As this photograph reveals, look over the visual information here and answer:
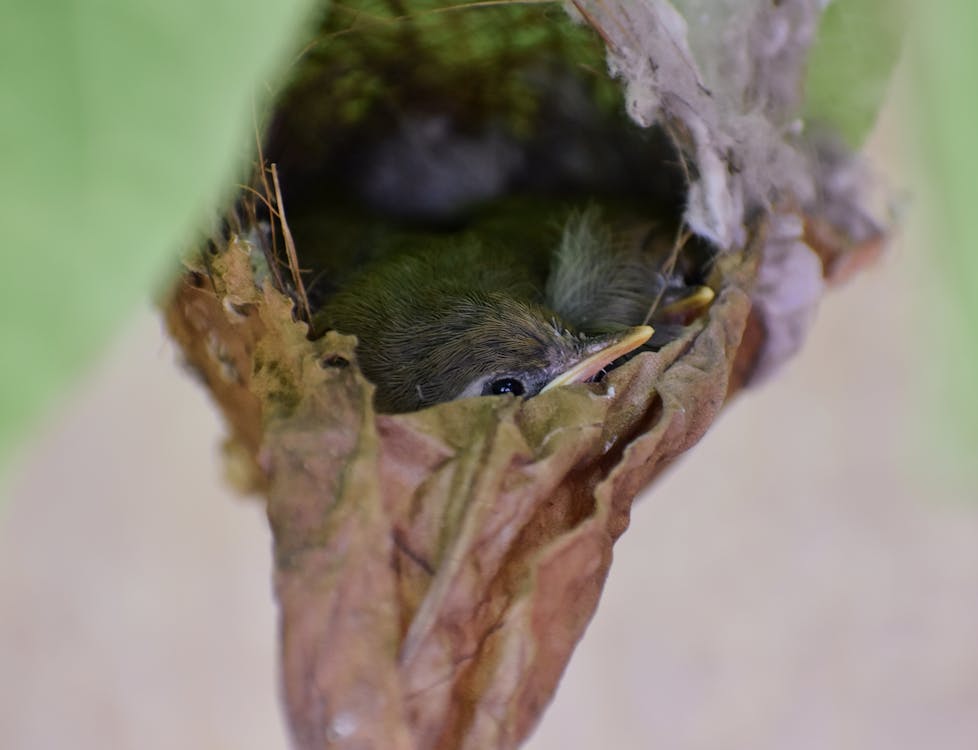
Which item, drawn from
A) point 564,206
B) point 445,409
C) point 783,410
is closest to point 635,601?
point 783,410

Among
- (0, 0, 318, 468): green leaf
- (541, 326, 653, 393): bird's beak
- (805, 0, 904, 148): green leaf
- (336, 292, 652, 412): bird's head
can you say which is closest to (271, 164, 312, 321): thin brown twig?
(336, 292, 652, 412): bird's head

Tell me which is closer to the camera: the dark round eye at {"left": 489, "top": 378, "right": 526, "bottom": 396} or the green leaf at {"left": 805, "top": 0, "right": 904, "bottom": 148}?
the green leaf at {"left": 805, "top": 0, "right": 904, "bottom": 148}

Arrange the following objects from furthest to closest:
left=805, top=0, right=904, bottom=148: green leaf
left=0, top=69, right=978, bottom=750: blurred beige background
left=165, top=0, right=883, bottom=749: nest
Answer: left=0, top=69, right=978, bottom=750: blurred beige background < left=805, top=0, right=904, bottom=148: green leaf < left=165, top=0, right=883, bottom=749: nest

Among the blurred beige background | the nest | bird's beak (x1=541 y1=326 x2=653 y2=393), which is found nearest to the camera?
the nest

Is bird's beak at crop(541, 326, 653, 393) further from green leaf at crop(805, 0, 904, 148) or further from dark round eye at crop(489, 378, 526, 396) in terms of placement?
green leaf at crop(805, 0, 904, 148)

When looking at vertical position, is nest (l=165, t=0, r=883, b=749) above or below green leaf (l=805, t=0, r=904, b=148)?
below

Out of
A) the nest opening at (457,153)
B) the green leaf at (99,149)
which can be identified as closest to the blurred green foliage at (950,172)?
the green leaf at (99,149)

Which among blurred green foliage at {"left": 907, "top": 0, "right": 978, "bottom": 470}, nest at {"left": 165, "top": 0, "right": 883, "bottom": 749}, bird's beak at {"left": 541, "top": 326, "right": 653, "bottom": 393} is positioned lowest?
bird's beak at {"left": 541, "top": 326, "right": 653, "bottom": 393}

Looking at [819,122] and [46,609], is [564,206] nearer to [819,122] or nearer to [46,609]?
[819,122]
